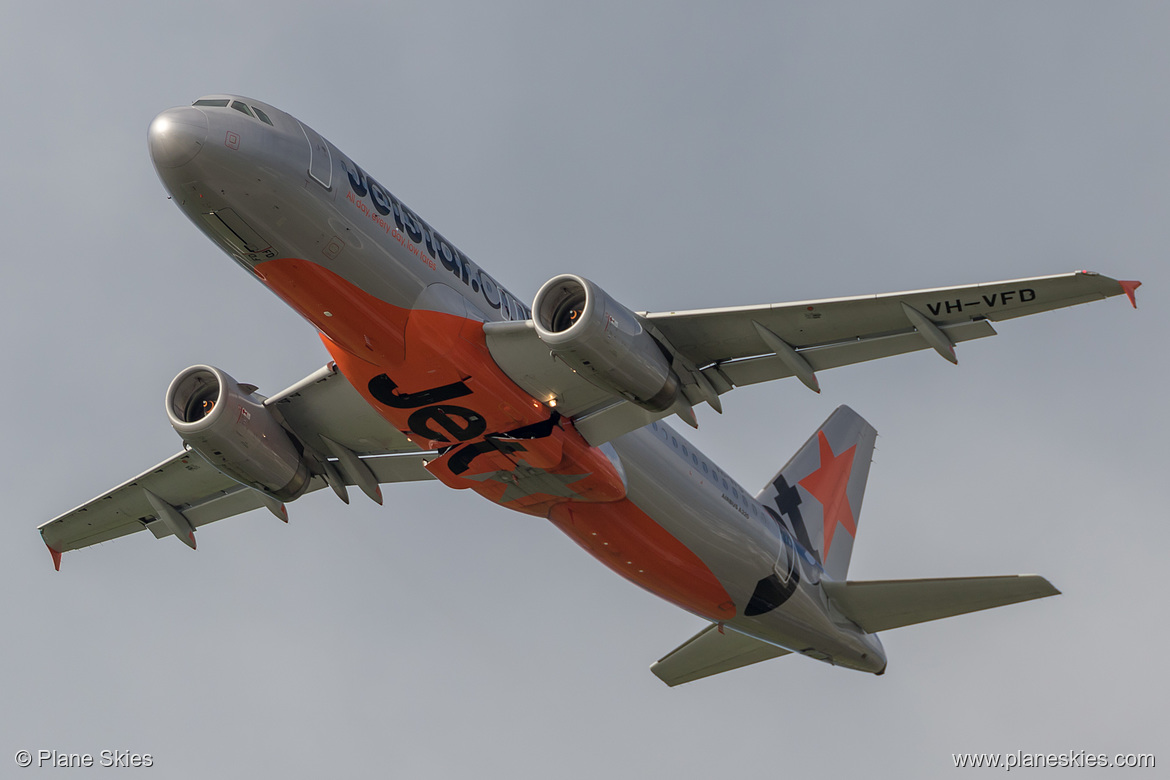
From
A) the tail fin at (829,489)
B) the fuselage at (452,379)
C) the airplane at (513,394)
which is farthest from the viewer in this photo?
the tail fin at (829,489)

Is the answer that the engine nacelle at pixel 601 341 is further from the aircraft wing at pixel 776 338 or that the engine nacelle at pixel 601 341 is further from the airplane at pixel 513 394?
the aircraft wing at pixel 776 338

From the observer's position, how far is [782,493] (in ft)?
107

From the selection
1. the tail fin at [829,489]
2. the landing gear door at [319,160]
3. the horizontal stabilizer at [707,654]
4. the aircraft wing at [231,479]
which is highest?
the landing gear door at [319,160]

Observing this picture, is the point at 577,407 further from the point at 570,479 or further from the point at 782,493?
the point at 782,493

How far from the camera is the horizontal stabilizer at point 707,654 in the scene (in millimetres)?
30703

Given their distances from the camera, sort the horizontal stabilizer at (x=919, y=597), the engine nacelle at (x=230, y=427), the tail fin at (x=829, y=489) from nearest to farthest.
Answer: the engine nacelle at (x=230, y=427)
the horizontal stabilizer at (x=919, y=597)
the tail fin at (x=829, y=489)

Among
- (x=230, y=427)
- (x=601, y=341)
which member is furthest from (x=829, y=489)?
(x=230, y=427)

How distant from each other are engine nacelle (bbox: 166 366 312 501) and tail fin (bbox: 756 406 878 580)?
526 inches

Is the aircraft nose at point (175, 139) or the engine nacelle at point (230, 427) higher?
the aircraft nose at point (175, 139)

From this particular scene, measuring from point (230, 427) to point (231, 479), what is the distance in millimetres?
3250

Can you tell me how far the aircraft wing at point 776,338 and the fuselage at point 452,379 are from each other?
0.63 m

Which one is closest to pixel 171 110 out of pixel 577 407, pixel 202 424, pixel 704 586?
pixel 202 424

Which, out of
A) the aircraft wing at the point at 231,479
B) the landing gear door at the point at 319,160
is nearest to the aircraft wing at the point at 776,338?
the landing gear door at the point at 319,160

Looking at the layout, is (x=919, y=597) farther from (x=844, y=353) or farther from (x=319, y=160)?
(x=319, y=160)
